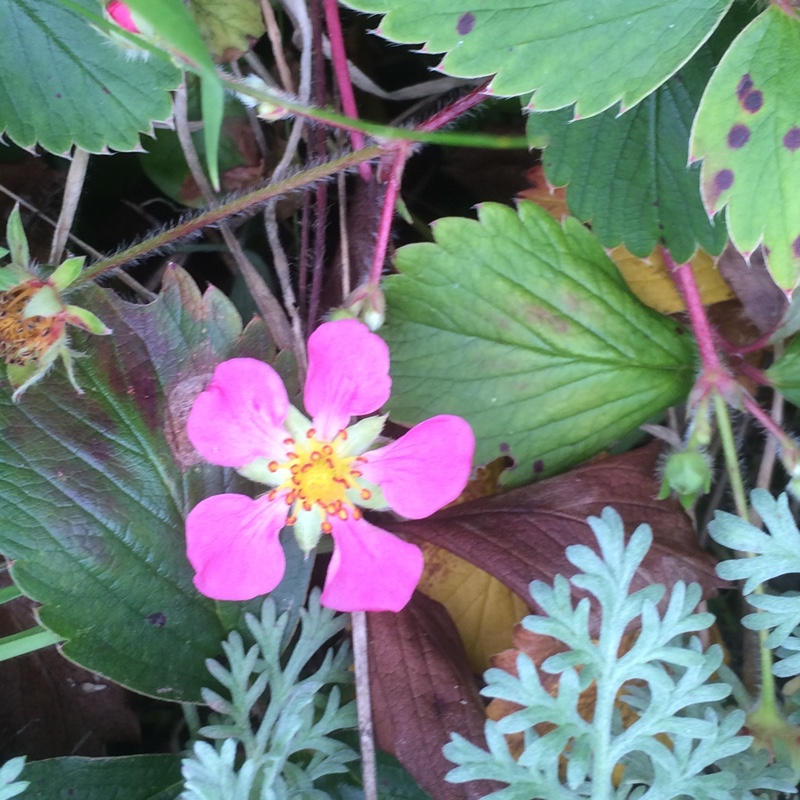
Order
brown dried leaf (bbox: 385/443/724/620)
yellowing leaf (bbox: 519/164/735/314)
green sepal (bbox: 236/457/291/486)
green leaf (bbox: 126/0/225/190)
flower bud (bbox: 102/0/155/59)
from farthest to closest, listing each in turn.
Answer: yellowing leaf (bbox: 519/164/735/314) < brown dried leaf (bbox: 385/443/724/620) < green sepal (bbox: 236/457/291/486) < flower bud (bbox: 102/0/155/59) < green leaf (bbox: 126/0/225/190)

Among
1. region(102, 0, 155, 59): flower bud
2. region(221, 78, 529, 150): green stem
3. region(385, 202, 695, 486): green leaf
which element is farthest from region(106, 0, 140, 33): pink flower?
region(385, 202, 695, 486): green leaf

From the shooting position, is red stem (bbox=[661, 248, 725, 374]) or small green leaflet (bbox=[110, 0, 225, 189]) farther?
red stem (bbox=[661, 248, 725, 374])

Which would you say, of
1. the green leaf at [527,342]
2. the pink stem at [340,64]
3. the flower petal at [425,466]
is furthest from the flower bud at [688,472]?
the pink stem at [340,64]

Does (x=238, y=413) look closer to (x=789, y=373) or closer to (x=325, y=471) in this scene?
(x=325, y=471)

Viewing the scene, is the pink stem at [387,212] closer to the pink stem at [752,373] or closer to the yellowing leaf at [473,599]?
the yellowing leaf at [473,599]

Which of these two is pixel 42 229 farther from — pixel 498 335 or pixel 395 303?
pixel 498 335

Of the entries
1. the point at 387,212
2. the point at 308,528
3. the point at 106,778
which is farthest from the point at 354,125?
the point at 106,778

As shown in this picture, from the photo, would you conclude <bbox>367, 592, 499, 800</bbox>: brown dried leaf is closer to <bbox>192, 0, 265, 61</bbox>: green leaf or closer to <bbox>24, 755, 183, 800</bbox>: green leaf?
Answer: <bbox>24, 755, 183, 800</bbox>: green leaf

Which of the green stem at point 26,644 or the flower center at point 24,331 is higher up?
the flower center at point 24,331

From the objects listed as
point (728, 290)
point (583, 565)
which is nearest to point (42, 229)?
point (583, 565)
